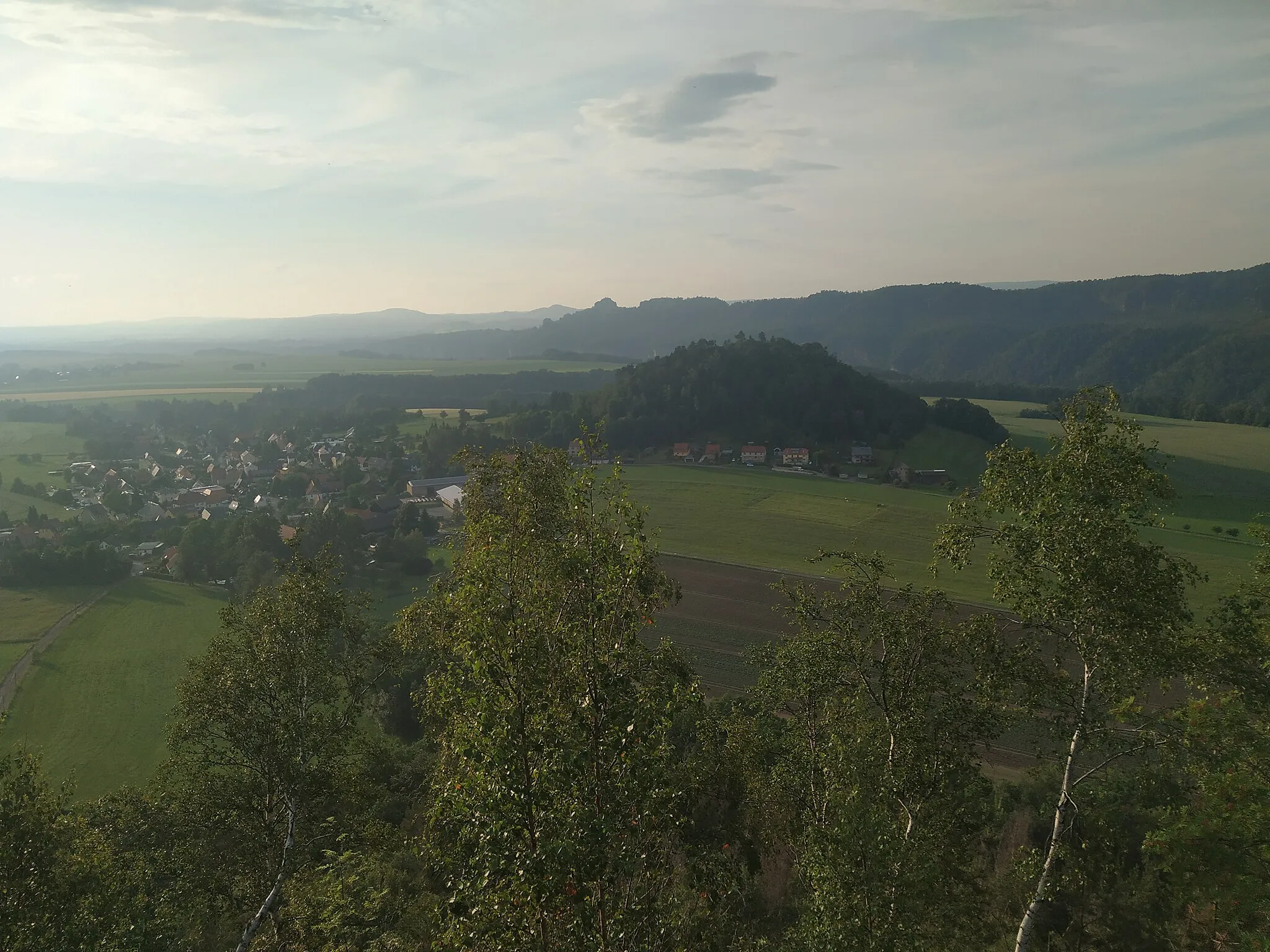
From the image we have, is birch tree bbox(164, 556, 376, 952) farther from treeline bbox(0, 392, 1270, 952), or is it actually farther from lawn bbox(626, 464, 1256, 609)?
lawn bbox(626, 464, 1256, 609)

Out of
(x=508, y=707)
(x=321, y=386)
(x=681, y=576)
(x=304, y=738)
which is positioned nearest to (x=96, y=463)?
(x=321, y=386)

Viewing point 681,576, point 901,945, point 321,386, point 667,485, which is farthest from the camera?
point 321,386

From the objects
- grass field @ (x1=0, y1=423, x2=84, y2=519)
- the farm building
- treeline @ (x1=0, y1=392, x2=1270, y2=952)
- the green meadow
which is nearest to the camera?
treeline @ (x1=0, y1=392, x2=1270, y2=952)

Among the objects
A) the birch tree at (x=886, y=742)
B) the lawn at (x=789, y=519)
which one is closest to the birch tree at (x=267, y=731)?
the birch tree at (x=886, y=742)

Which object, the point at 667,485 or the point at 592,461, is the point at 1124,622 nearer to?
the point at 592,461

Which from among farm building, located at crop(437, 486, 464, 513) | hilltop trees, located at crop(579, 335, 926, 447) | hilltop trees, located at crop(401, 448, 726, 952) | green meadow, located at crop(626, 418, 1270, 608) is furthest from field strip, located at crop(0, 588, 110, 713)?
hilltop trees, located at crop(579, 335, 926, 447)
